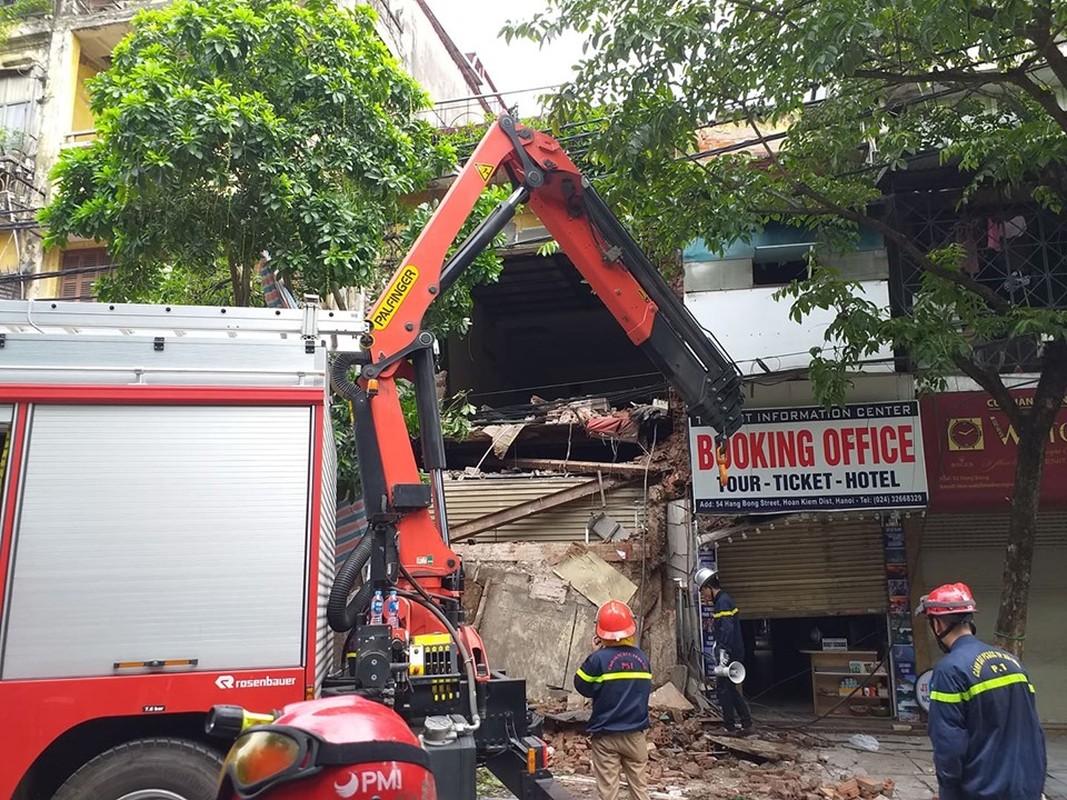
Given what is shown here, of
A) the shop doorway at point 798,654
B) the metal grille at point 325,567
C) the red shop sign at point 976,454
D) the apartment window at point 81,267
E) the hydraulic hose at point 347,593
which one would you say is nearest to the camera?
the metal grille at point 325,567

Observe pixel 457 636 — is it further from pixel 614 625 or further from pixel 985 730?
pixel 985 730

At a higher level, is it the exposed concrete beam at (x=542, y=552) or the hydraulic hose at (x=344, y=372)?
the hydraulic hose at (x=344, y=372)

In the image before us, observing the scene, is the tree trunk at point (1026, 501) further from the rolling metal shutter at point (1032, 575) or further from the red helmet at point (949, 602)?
the red helmet at point (949, 602)

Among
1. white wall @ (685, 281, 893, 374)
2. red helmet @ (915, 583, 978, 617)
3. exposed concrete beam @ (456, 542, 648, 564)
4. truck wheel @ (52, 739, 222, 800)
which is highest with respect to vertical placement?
white wall @ (685, 281, 893, 374)

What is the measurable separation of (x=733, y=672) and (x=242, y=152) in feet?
23.9

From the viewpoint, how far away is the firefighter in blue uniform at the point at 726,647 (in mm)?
9141

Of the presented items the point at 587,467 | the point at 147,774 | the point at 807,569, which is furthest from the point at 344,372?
the point at 807,569

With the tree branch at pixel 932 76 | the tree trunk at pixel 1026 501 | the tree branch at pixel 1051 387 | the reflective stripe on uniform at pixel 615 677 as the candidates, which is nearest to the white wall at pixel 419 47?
the tree branch at pixel 932 76

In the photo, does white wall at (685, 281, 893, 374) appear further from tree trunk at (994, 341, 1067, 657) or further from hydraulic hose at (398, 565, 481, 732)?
hydraulic hose at (398, 565, 481, 732)

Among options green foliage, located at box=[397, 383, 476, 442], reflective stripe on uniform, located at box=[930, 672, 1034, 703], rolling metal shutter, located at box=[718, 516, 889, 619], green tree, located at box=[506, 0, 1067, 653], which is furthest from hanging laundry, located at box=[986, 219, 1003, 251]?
reflective stripe on uniform, located at box=[930, 672, 1034, 703]

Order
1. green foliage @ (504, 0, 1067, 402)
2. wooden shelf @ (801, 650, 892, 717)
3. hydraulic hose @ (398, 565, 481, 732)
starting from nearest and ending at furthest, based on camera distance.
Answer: hydraulic hose @ (398, 565, 481, 732) → green foliage @ (504, 0, 1067, 402) → wooden shelf @ (801, 650, 892, 717)

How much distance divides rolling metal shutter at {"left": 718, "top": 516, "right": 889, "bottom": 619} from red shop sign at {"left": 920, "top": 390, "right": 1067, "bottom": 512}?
1073mm

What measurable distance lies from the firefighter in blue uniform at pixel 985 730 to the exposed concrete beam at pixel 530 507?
23.2 feet

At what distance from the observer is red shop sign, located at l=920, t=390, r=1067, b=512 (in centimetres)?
962
